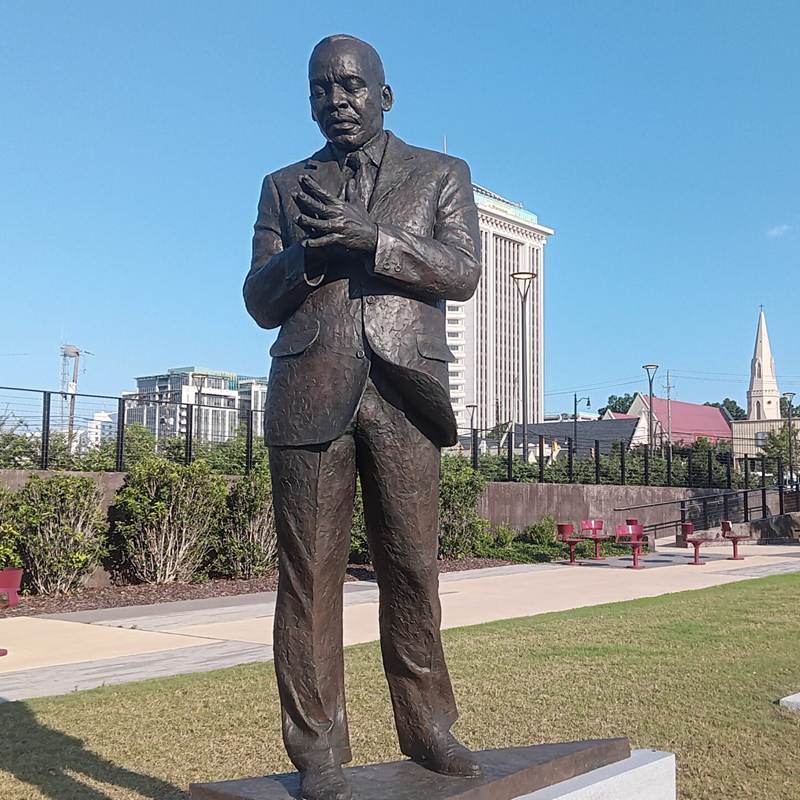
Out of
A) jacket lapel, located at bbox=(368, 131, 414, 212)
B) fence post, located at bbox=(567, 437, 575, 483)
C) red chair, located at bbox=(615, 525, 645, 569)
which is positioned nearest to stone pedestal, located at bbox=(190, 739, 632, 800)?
jacket lapel, located at bbox=(368, 131, 414, 212)

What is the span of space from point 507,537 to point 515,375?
123966 mm

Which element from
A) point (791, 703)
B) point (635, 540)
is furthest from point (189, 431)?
point (791, 703)

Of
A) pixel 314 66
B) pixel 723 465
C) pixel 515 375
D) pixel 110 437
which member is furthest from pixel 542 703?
Answer: pixel 515 375

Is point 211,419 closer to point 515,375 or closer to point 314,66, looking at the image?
point 314,66

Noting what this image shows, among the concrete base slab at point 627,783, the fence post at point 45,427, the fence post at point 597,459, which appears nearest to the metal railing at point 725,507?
the fence post at point 597,459

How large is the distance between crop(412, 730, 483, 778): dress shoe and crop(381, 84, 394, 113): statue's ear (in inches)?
91.9

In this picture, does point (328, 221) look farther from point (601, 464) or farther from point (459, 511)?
point (601, 464)

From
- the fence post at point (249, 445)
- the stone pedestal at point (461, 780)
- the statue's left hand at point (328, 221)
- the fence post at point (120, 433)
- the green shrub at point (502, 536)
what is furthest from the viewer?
the green shrub at point (502, 536)

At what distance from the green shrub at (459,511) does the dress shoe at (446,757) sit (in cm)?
1494

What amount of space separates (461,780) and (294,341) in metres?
1.67

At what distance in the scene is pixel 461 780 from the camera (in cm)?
337

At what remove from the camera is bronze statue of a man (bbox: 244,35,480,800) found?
3312mm

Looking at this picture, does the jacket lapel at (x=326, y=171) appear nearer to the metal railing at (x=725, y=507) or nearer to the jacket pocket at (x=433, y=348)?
the jacket pocket at (x=433, y=348)

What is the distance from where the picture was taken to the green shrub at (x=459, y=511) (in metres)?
18.8
